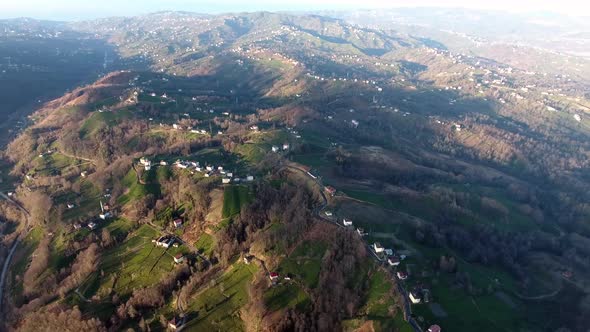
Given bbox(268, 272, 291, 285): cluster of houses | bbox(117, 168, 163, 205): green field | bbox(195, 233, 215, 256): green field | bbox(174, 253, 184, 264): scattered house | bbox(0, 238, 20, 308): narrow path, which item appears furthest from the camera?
bbox(117, 168, 163, 205): green field

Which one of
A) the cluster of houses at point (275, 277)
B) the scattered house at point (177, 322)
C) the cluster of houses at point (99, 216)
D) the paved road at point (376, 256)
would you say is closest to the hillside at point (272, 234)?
the cluster of houses at point (275, 277)

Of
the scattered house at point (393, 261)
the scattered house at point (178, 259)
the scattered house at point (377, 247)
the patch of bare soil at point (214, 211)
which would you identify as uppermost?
the scattered house at point (393, 261)

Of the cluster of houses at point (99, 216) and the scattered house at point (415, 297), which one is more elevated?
the scattered house at point (415, 297)

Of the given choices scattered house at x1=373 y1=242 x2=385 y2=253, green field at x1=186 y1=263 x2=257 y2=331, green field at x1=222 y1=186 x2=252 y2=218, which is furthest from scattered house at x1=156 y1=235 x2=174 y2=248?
scattered house at x1=373 y1=242 x2=385 y2=253

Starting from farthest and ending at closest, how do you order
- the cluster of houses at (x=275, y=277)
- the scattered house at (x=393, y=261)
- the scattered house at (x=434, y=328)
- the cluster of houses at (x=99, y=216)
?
the cluster of houses at (x=99, y=216), the scattered house at (x=393, y=261), the cluster of houses at (x=275, y=277), the scattered house at (x=434, y=328)

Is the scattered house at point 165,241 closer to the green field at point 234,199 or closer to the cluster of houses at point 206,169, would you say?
the green field at point 234,199

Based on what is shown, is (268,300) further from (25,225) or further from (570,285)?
(25,225)

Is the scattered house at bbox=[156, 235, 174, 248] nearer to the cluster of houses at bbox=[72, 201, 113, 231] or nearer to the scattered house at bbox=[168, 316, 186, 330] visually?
the cluster of houses at bbox=[72, 201, 113, 231]
